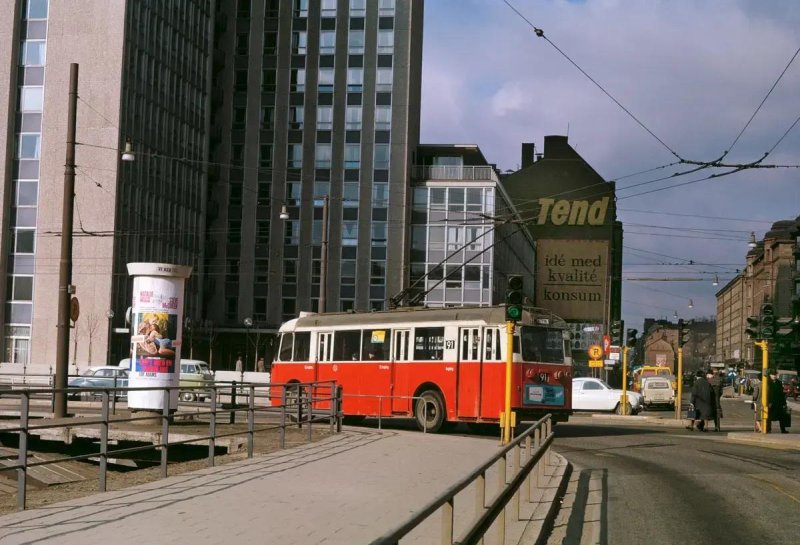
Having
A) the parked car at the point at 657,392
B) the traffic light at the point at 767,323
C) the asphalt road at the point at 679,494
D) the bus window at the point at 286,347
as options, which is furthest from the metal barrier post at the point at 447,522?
the parked car at the point at 657,392

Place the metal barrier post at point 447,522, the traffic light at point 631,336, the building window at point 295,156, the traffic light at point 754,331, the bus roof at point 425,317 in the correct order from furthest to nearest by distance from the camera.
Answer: the building window at point 295,156 < the traffic light at point 631,336 < the traffic light at point 754,331 < the bus roof at point 425,317 < the metal barrier post at point 447,522

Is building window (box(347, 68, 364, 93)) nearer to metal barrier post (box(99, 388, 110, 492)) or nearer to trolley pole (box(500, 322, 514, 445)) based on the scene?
trolley pole (box(500, 322, 514, 445))

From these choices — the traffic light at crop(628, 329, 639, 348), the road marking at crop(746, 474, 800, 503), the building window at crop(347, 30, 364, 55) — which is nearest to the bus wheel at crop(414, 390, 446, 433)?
the road marking at crop(746, 474, 800, 503)

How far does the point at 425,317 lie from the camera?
85.6ft

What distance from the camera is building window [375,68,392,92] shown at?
3019 inches

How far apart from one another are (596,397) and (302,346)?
16.1m

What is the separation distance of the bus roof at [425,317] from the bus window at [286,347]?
0.68 metres

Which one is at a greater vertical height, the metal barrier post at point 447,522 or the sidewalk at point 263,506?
the metal barrier post at point 447,522

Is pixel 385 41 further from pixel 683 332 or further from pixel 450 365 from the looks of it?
pixel 450 365

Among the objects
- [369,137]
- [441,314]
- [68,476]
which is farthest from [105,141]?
[68,476]

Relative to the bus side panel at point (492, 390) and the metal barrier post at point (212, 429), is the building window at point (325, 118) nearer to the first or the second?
the bus side panel at point (492, 390)

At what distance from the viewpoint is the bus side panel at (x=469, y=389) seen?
966 inches

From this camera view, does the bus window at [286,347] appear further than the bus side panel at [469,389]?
Yes

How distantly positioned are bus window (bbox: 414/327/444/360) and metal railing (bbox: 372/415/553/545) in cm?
1090
